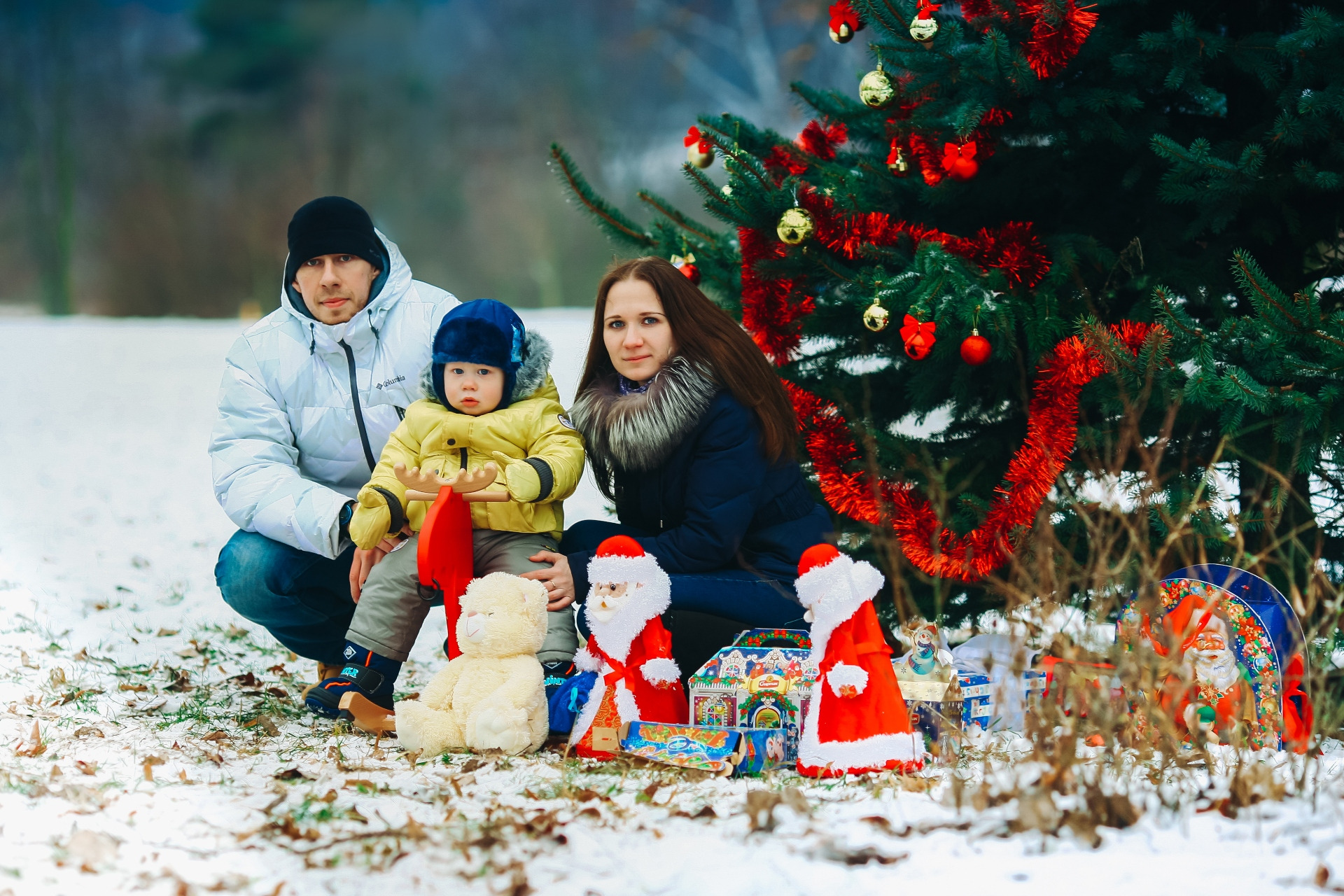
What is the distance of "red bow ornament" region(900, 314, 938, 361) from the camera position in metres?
2.60

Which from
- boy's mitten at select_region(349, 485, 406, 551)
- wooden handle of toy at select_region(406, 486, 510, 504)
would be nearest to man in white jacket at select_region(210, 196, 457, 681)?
boy's mitten at select_region(349, 485, 406, 551)

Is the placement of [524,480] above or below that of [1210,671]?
above

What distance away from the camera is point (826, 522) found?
9.62 feet

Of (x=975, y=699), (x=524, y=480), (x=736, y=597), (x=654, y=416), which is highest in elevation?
(x=654, y=416)

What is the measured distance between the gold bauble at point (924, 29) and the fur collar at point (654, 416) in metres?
0.99

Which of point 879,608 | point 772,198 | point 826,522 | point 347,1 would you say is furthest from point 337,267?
point 347,1

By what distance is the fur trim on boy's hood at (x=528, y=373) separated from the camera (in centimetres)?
291

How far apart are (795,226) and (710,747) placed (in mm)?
1329

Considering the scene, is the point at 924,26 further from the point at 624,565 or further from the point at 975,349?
the point at 624,565

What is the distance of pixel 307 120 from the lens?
1455cm

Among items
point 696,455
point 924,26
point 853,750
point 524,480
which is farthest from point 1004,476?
point 524,480

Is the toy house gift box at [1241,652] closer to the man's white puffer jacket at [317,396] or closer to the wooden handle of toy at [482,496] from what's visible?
the wooden handle of toy at [482,496]

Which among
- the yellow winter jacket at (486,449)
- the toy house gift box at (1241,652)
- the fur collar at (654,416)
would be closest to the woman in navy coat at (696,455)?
the fur collar at (654,416)

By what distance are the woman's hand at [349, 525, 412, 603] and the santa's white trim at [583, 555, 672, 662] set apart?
0.63 metres
